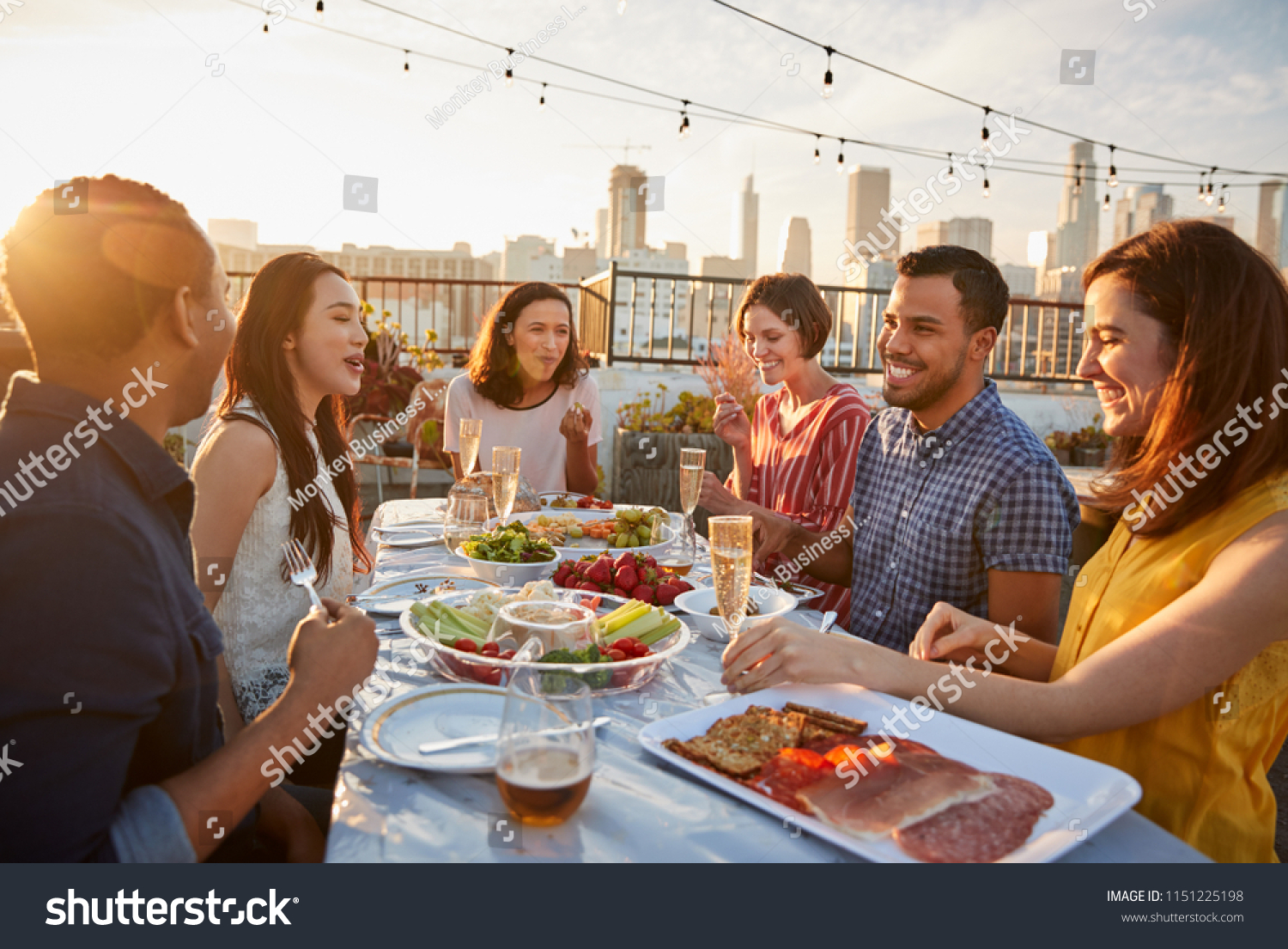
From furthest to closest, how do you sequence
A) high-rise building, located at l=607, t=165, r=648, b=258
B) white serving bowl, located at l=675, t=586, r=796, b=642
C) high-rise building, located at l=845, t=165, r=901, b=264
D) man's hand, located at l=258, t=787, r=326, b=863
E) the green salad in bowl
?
high-rise building, located at l=607, t=165, r=648, b=258 < high-rise building, located at l=845, t=165, r=901, b=264 < the green salad in bowl < white serving bowl, located at l=675, t=586, r=796, b=642 < man's hand, located at l=258, t=787, r=326, b=863

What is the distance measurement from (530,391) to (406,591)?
2.35m

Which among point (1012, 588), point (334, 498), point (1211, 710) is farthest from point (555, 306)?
point (1211, 710)

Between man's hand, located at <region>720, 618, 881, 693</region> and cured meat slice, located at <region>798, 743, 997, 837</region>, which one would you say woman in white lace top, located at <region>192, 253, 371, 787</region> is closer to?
man's hand, located at <region>720, 618, 881, 693</region>

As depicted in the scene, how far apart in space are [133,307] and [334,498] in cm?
124

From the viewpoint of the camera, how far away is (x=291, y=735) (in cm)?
105

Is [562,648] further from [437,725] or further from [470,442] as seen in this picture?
[470,442]

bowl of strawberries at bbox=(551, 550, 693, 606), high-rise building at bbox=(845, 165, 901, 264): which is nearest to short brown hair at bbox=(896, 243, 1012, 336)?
bowl of strawberries at bbox=(551, 550, 693, 606)

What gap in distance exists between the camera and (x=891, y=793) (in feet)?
3.10

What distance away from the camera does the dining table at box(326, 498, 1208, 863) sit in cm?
86

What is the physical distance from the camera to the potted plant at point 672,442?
5.99 meters

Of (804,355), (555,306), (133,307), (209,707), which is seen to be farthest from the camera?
(555,306)

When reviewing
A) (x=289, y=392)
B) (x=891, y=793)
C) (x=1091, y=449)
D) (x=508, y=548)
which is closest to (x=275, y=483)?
(x=289, y=392)

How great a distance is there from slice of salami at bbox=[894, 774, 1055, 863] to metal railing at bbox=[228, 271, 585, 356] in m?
Result: 10.1
